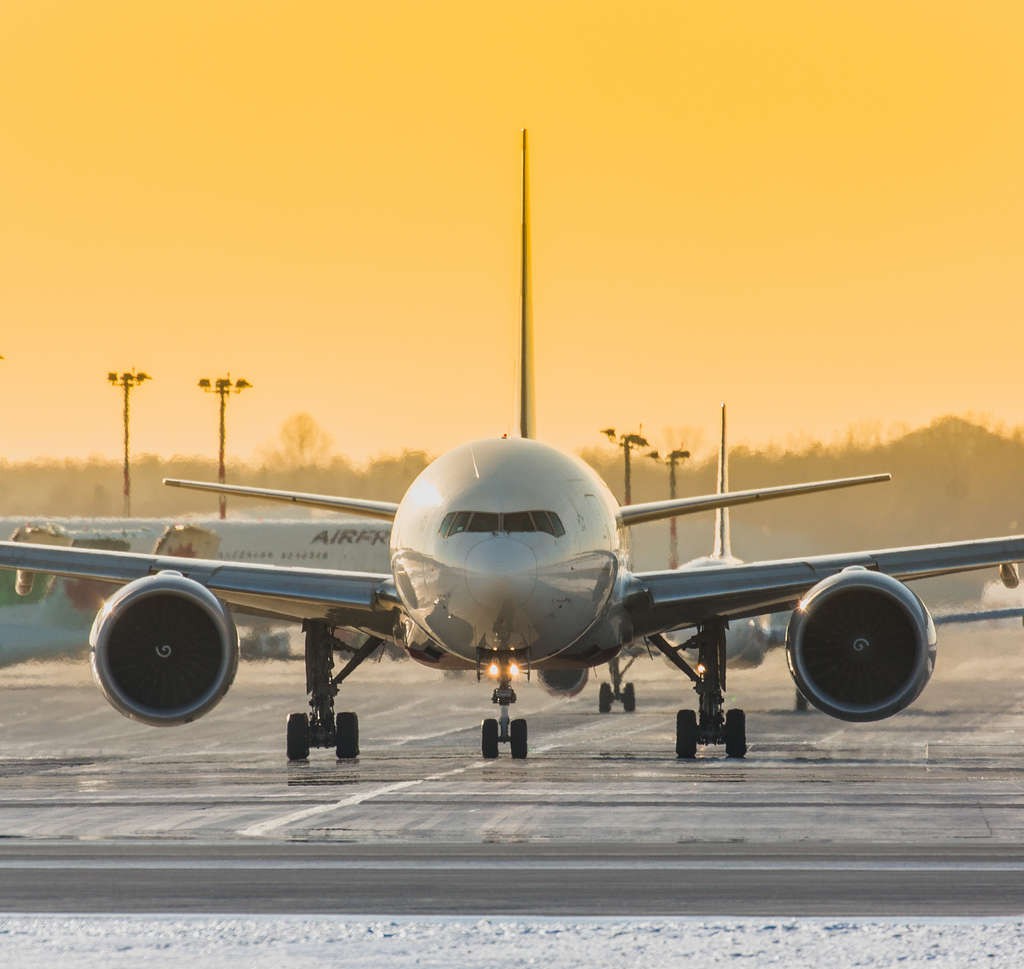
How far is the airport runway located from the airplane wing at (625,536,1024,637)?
6.83 ft

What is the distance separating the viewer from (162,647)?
81.9 feet

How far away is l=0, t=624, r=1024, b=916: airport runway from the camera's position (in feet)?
41.8

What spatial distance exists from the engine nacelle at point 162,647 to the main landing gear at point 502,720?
10.8 feet

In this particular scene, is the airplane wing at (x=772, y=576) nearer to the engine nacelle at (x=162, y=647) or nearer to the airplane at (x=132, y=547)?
the engine nacelle at (x=162, y=647)

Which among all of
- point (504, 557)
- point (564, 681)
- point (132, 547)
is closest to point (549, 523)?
point (504, 557)

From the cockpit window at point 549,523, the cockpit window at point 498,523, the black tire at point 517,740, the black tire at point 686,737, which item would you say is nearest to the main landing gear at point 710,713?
the black tire at point 686,737

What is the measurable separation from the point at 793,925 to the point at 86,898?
447cm

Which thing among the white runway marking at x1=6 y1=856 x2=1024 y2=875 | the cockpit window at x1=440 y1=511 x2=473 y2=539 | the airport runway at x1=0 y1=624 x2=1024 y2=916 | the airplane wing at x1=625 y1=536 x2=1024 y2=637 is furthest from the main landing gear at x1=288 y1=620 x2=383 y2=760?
the white runway marking at x1=6 y1=856 x2=1024 y2=875

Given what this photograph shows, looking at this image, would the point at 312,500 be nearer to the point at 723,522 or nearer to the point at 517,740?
the point at 517,740

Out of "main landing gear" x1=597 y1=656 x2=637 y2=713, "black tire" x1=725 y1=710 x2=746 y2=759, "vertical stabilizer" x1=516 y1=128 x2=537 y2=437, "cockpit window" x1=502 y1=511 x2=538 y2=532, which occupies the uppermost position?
"vertical stabilizer" x1=516 y1=128 x2=537 y2=437

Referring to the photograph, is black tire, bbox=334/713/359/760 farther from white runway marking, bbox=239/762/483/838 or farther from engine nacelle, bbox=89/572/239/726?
white runway marking, bbox=239/762/483/838

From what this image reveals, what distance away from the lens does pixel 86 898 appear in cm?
1272

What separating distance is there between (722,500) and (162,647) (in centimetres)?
788

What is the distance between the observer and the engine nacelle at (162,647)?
24.7m
